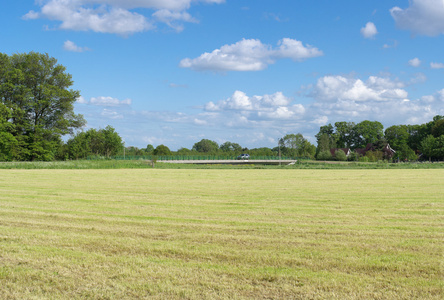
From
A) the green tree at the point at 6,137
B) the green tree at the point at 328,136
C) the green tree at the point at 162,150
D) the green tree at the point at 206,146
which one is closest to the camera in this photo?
the green tree at the point at 6,137

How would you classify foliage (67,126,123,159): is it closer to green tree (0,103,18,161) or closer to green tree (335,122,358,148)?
green tree (0,103,18,161)

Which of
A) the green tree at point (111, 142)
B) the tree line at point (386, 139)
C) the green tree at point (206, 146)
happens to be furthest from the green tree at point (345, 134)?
the green tree at point (111, 142)

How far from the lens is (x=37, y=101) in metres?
63.8

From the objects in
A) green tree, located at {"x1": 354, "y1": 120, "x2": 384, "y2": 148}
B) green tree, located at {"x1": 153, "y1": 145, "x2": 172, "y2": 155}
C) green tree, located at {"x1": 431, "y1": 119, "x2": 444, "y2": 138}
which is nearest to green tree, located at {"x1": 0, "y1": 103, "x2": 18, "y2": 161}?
green tree, located at {"x1": 153, "y1": 145, "x2": 172, "y2": 155}

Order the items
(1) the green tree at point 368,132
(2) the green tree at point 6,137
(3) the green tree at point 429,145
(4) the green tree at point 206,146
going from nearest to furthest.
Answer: (2) the green tree at point 6,137
(3) the green tree at point 429,145
(1) the green tree at point 368,132
(4) the green tree at point 206,146

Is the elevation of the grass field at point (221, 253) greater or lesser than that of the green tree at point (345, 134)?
lesser

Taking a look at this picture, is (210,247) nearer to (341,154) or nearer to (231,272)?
(231,272)

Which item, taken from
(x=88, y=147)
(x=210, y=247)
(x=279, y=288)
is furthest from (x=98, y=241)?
(x=88, y=147)

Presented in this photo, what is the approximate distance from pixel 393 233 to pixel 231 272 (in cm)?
513

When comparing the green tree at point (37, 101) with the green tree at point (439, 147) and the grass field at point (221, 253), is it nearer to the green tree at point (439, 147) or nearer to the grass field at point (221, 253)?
the grass field at point (221, 253)

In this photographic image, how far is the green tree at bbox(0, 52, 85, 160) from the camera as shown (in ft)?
205

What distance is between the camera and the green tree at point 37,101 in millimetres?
62594

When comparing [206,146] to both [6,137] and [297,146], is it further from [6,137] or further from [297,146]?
[6,137]

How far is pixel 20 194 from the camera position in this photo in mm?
18562
